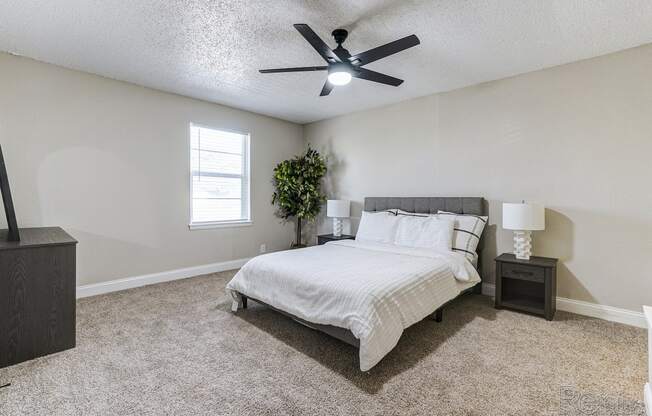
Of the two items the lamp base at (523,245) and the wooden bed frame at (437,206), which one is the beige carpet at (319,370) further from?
the lamp base at (523,245)

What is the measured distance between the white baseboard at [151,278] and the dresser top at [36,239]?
33.7 inches

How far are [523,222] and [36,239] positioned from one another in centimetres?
428

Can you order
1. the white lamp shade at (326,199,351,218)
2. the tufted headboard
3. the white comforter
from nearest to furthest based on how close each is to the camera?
the white comforter < the tufted headboard < the white lamp shade at (326,199,351,218)

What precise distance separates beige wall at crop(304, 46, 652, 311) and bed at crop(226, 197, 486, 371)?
21.3 inches

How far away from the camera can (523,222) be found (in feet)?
9.86

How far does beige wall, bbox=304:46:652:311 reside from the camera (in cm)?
280

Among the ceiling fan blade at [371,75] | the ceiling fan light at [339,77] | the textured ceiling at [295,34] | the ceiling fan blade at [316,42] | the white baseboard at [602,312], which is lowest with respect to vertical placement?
the white baseboard at [602,312]

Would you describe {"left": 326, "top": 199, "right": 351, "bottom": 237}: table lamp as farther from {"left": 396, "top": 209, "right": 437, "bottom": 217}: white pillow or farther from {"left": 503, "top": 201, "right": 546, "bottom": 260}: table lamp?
{"left": 503, "top": 201, "right": 546, "bottom": 260}: table lamp

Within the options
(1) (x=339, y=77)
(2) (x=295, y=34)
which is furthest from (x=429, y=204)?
(2) (x=295, y=34)

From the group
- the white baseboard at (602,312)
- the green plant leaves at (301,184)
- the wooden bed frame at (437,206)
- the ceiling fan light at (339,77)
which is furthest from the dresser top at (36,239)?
the white baseboard at (602,312)

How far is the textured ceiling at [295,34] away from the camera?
2.23 meters

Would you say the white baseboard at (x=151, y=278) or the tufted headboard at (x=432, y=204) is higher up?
the tufted headboard at (x=432, y=204)

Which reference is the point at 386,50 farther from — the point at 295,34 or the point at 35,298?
the point at 35,298

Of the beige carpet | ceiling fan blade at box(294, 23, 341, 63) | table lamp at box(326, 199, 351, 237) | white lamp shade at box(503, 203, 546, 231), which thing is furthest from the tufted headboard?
ceiling fan blade at box(294, 23, 341, 63)
